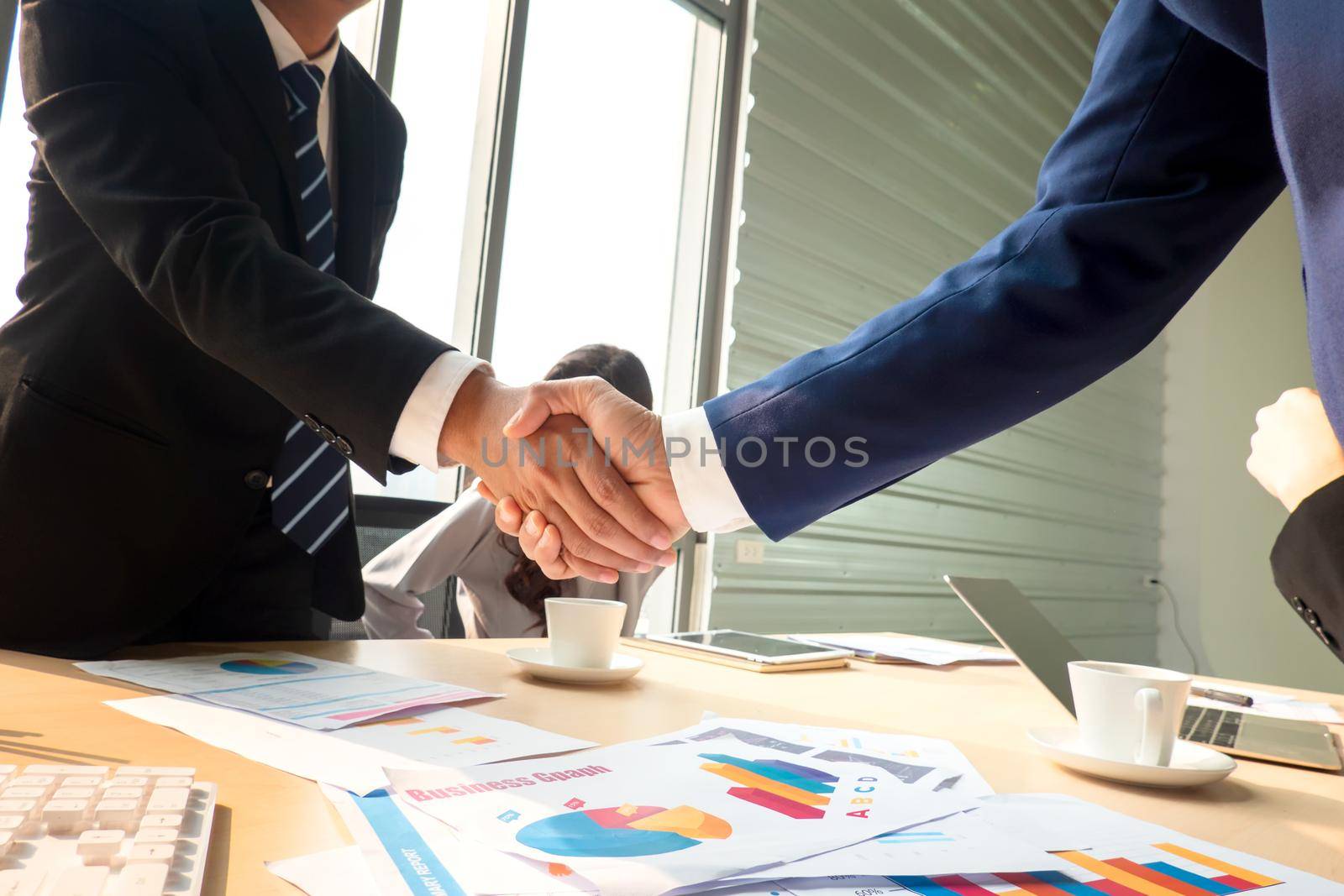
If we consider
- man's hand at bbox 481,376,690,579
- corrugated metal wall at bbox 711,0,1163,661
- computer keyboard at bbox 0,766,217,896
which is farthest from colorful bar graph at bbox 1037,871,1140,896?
corrugated metal wall at bbox 711,0,1163,661

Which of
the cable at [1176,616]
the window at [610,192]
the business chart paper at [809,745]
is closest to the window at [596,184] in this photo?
the window at [610,192]

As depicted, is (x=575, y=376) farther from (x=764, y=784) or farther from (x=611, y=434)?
(x=764, y=784)

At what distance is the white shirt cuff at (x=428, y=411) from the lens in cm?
88

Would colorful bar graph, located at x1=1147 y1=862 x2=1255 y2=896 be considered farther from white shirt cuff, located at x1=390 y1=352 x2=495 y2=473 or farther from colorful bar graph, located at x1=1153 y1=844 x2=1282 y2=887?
white shirt cuff, located at x1=390 y1=352 x2=495 y2=473

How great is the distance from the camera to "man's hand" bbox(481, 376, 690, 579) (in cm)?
98

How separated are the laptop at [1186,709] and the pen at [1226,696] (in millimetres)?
263

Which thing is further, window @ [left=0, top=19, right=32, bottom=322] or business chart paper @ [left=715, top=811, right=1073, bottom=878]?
window @ [left=0, top=19, right=32, bottom=322]

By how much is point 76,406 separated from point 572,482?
51 centimetres

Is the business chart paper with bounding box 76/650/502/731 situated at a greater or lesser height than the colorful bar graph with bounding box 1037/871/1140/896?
greater

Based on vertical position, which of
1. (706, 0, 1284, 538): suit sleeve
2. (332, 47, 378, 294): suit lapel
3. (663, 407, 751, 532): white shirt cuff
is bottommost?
(663, 407, 751, 532): white shirt cuff

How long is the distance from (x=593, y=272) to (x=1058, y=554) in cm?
313

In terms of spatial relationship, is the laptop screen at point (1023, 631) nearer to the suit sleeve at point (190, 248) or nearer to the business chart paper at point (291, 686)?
the business chart paper at point (291, 686)

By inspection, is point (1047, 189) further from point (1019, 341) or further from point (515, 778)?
point (515, 778)

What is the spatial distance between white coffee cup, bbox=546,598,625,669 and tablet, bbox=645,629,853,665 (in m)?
0.25
